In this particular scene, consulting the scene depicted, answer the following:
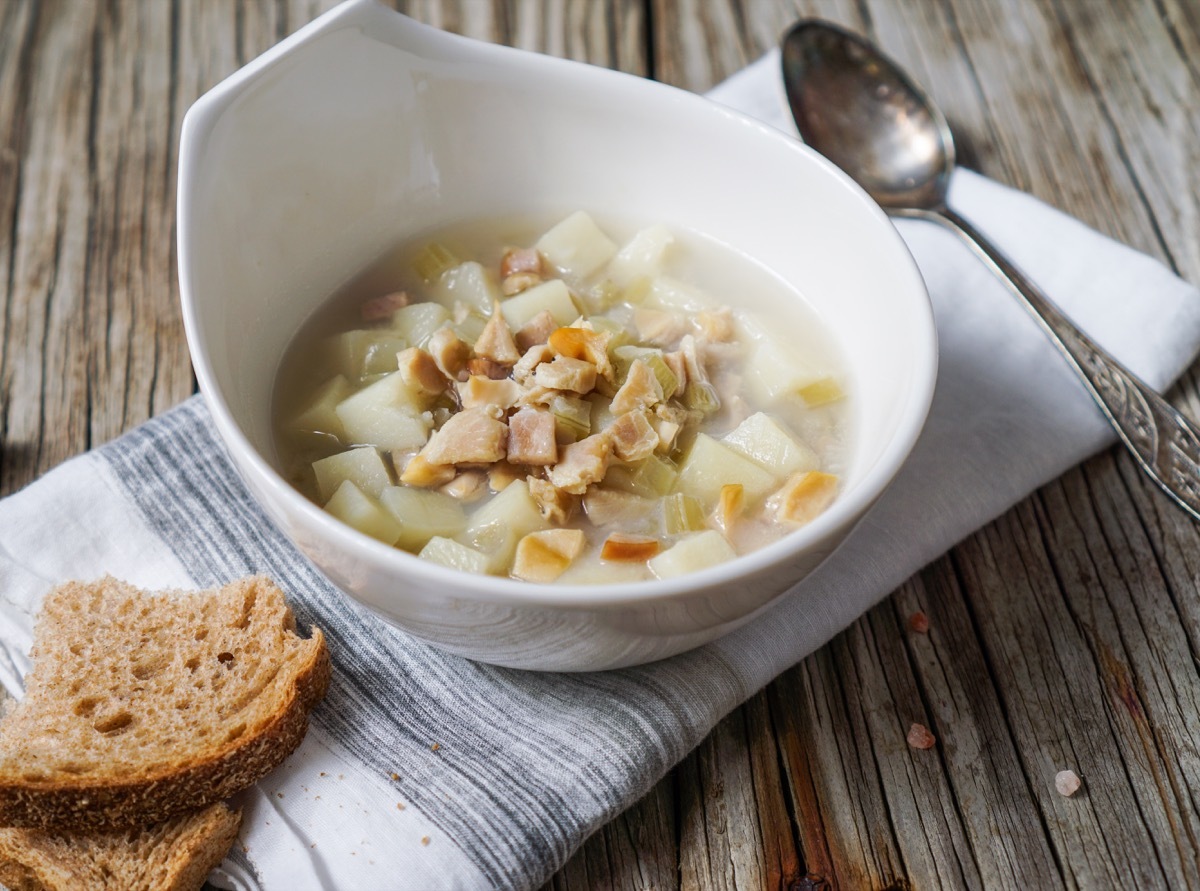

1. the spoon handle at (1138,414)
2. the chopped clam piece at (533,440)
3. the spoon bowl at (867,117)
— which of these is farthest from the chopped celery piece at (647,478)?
the spoon bowl at (867,117)

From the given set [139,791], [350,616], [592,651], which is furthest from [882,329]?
[139,791]

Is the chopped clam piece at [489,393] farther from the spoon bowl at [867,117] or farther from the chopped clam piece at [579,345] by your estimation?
the spoon bowl at [867,117]

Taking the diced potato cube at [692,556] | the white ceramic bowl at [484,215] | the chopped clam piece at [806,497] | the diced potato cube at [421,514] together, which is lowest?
the chopped clam piece at [806,497]

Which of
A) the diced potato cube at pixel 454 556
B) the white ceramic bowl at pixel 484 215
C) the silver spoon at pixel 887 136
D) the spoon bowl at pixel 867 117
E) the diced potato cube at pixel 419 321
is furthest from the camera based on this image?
the spoon bowl at pixel 867 117

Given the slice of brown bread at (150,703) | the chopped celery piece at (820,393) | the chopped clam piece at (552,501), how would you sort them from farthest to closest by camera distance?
the chopped celery piece at (820,393) → the chopped clam piece at (552,501) → the slice of brown bread at (150,703)

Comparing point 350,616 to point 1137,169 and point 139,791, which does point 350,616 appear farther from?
point 1137,169

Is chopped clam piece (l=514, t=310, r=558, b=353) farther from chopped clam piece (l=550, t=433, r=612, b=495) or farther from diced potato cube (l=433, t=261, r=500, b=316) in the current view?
chopped clam piece (l=550, t=433, r=612, b=495)
